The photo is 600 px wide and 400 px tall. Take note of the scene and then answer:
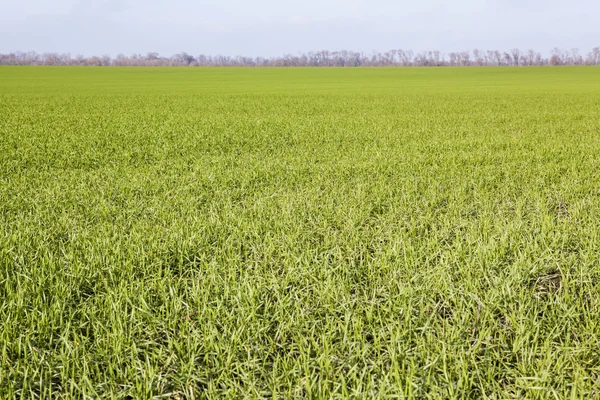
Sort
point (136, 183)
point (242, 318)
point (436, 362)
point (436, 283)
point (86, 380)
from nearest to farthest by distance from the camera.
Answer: point (86, 380)
point (436, 362)
point (242, 318)
point (436, 283)
point (136, 183)

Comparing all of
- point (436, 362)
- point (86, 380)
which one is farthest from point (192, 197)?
point (436, 362)

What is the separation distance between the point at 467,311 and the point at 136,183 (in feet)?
17.2

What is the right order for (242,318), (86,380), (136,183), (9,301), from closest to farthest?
(86,380)
(242,318)
(9,301)
(136,183)

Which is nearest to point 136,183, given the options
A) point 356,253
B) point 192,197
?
point 192,197

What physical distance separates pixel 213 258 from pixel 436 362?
79.0 inches

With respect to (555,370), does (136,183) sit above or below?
above

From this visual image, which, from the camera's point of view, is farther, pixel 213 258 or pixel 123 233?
pixel 123 233

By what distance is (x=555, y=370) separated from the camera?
7.46ft

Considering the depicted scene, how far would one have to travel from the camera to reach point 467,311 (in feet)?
9.21

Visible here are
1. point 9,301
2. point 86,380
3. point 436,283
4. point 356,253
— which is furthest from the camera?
point 356,253

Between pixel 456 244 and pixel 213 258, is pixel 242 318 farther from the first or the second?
pixel 456 244

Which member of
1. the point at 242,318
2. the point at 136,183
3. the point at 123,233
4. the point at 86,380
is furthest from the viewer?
the point at 136,183

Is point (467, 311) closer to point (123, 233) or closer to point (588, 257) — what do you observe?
point (588, 257)

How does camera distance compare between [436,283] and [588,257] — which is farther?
[588,257]
